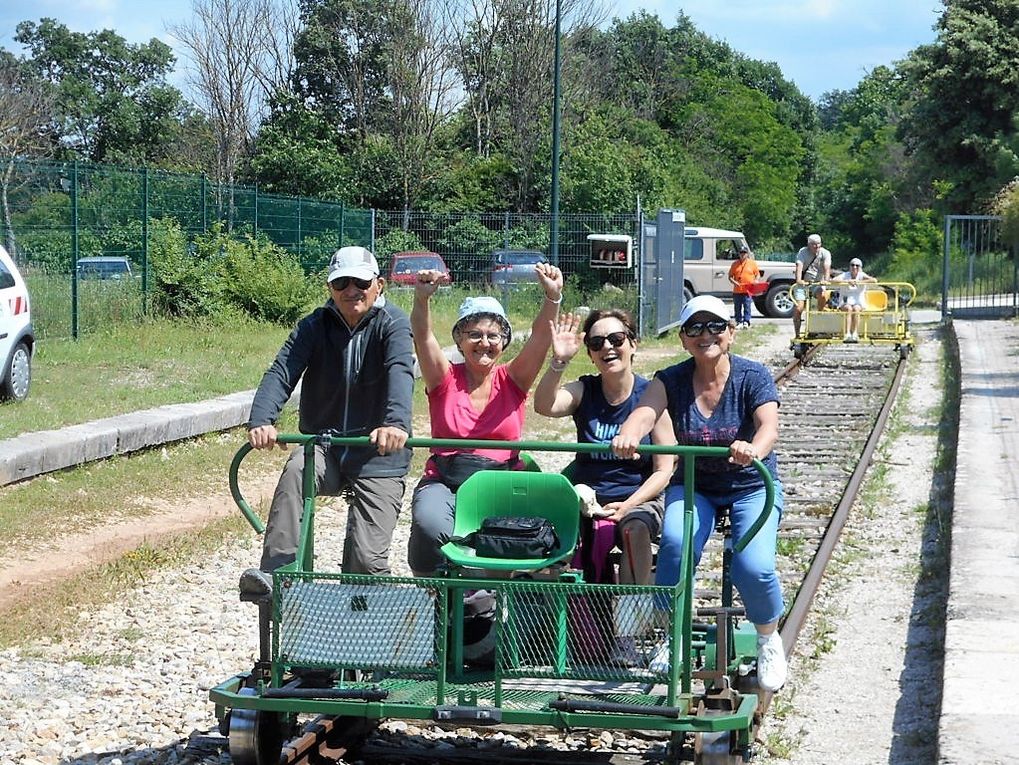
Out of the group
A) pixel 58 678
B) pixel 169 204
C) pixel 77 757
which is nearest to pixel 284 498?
pixel 77 757

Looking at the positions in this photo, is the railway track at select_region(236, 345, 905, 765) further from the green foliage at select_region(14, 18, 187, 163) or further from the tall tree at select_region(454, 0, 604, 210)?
the green foliage at select_region(14, 18, 187, 163)

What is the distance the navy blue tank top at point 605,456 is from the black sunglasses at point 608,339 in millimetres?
177

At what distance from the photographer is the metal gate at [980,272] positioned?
33.8m

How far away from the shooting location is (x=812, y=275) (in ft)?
86.0

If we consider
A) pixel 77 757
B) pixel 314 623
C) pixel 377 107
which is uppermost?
pixel 377 107

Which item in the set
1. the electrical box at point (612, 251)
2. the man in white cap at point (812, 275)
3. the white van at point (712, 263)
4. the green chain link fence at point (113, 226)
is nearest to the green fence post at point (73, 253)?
the green chain link fence at point (113, 226)

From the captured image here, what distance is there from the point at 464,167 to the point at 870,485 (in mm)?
35489

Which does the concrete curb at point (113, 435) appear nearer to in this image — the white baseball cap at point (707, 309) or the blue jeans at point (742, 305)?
the white baseball cap at point (707, 309)

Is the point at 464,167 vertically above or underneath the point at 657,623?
above

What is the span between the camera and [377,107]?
48688mm

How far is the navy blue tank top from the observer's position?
6.09 m

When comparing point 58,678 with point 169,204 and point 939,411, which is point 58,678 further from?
point 169,204

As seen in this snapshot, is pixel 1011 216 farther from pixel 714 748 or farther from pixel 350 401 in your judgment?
pixel 714 748

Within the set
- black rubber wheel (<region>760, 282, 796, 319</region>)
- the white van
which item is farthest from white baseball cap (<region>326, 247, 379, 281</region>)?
black rubber wheel (<region>760, 282, 796, 319</region>)
